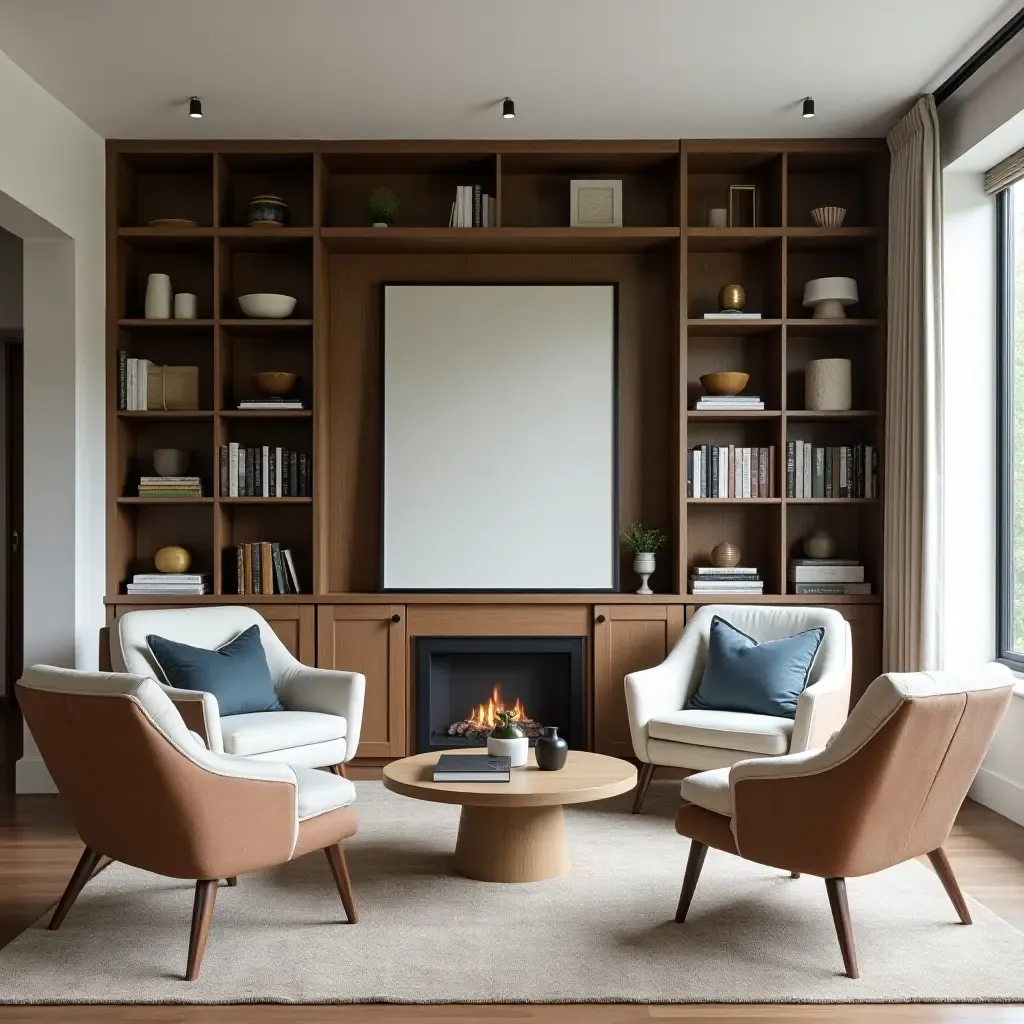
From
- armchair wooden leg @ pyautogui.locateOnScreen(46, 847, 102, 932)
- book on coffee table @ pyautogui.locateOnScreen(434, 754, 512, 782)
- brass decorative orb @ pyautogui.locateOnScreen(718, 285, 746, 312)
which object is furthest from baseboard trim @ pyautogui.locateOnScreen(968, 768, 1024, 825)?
armchair wooden leg @ pyautogui.locateOnScreen(46, 847, 102, 932)

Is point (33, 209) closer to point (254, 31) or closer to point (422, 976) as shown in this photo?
point (254, 31)

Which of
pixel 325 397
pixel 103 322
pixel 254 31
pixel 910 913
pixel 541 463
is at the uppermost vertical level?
pixel 254 31

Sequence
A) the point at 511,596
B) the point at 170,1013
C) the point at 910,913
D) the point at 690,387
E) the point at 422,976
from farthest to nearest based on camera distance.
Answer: the point at 690,387
the point at 511,596
the point at 910,913
the point at 422,976
the point at 170,1013

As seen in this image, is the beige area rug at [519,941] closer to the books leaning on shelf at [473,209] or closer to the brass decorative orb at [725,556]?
the brass decorative orb at [725,556]

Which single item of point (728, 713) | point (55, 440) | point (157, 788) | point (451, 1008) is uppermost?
point (55, 440)

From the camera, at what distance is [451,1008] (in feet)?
8.77

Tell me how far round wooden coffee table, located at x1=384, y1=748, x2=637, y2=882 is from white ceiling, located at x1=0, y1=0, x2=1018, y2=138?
266 centimetres

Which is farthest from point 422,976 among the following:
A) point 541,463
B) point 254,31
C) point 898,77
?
point 898,77

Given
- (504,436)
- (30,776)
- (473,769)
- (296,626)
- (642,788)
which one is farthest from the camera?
(504,436)

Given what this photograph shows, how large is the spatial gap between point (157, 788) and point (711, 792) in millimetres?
1537

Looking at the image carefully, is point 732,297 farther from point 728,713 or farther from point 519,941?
point 519,941

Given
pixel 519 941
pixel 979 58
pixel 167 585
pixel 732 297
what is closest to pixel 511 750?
pixel 519 941

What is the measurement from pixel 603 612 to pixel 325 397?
171 cm

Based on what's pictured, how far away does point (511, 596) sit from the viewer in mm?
5090
